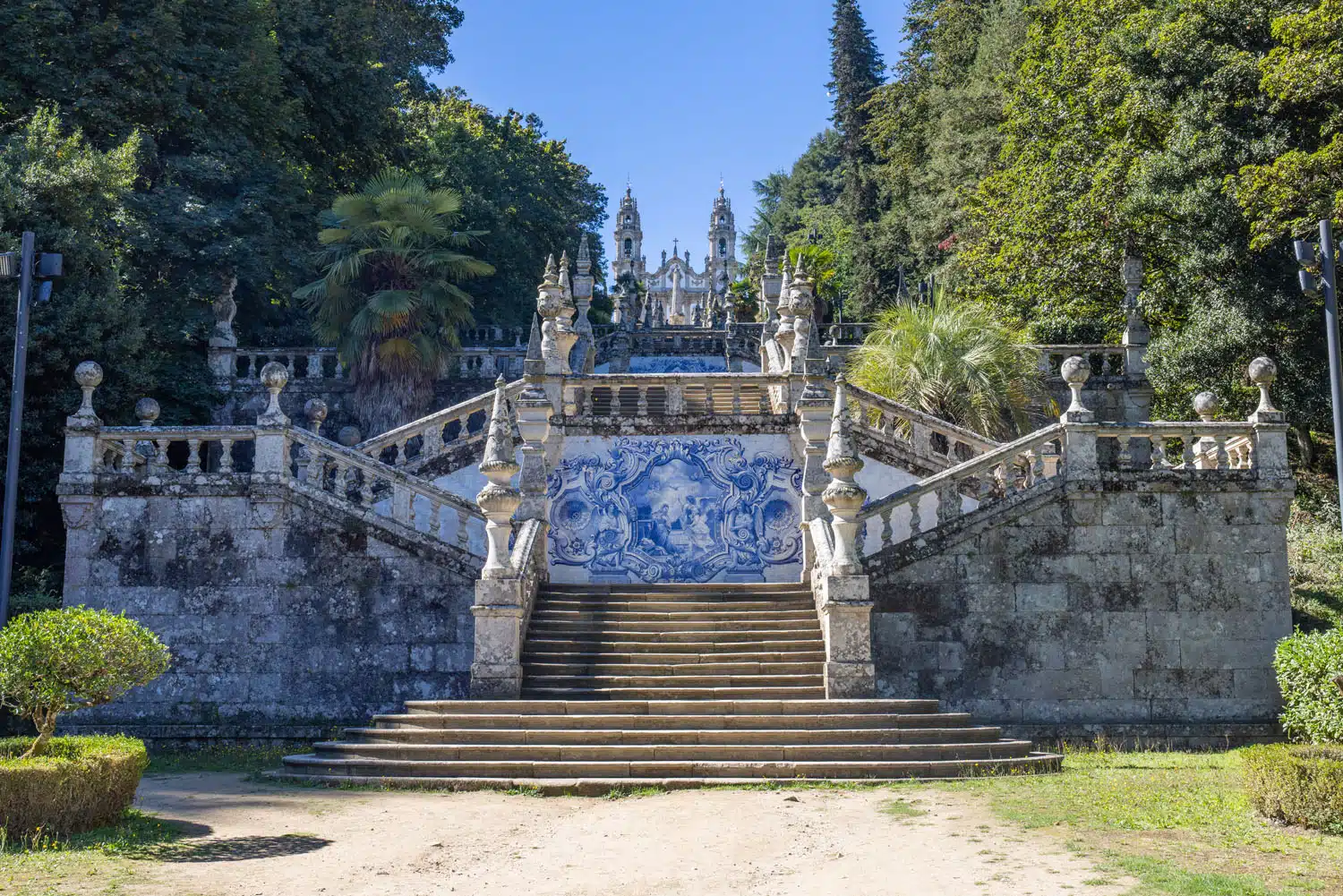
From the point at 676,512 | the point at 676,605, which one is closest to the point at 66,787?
the point at 676,605

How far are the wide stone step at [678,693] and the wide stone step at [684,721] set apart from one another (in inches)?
28.2

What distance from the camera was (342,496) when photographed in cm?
1684

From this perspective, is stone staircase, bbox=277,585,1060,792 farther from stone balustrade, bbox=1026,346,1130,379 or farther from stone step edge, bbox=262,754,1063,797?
stone balustrade, bbox=1026,346,1130,379

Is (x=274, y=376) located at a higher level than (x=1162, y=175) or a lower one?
lower

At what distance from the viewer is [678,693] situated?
47.4 ft

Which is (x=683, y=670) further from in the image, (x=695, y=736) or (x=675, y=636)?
(x=695, y=736)

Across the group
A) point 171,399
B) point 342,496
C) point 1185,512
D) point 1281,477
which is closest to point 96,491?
point 342,496

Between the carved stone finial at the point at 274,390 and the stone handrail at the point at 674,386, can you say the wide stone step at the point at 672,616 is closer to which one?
the stone handrail at the point at 674,386

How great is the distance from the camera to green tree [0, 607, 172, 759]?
33.3 feet

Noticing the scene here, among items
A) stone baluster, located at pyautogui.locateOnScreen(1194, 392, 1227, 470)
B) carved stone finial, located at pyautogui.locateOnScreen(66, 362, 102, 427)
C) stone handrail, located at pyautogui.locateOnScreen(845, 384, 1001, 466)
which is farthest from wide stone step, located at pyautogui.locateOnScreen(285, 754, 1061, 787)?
stone handrail, located at pyautogui.locateOnScreen(845, 384, 1001, 466)

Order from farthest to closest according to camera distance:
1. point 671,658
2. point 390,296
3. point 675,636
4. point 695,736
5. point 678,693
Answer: point 390,296 < point 675,636 < point 671,658 < point 678,693 < point 695,736

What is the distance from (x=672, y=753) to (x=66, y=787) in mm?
5578

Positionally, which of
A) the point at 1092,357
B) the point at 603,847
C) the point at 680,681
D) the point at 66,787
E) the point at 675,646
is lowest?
the point at 603,847

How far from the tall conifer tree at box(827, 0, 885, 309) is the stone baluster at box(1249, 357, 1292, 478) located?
29.3m
